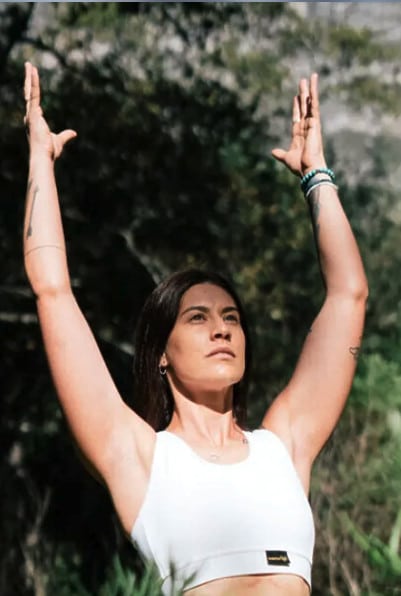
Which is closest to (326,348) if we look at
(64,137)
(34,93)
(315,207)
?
(315,207)

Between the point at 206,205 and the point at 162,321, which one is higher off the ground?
the point at 206,205

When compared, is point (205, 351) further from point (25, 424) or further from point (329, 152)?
point (25, 424)

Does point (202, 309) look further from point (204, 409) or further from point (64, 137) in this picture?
point (64, 137)

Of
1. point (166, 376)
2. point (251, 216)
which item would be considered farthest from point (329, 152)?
point (166, 376)

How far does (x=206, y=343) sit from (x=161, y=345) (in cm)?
13

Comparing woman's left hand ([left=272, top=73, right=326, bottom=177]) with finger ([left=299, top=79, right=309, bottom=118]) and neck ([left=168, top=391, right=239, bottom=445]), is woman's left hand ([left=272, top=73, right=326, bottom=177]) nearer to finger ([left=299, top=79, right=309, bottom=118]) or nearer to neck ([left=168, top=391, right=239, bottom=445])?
finger ([left=299, top=79, right=309, bottom=118])

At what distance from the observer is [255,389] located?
309 inches

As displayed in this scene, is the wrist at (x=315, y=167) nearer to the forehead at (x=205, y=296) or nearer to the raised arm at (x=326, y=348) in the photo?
the raised arm at (x=326, y=348)

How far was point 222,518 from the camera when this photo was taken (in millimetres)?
2498

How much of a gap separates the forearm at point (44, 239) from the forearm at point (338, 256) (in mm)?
536

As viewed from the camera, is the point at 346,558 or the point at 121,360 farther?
the point at 121,360

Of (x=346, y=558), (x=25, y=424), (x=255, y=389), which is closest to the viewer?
(x=346, y=558)

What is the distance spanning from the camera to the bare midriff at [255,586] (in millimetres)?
2461

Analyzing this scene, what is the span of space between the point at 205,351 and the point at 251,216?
17.4ft
